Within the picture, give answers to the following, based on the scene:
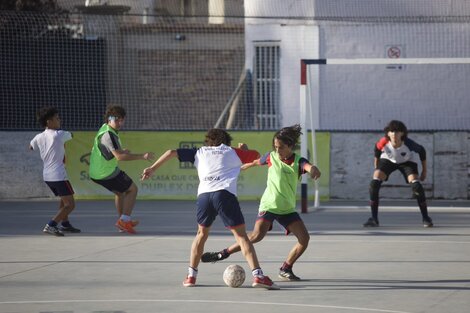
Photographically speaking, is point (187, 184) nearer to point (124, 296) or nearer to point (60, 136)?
point (60, 136)

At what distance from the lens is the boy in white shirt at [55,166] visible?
14.9 meters

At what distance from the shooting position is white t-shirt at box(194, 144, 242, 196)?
10359 mm

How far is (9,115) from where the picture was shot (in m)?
22.1

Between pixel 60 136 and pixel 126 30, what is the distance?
959 cm

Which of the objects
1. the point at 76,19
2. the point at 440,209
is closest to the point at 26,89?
the point at 76,19

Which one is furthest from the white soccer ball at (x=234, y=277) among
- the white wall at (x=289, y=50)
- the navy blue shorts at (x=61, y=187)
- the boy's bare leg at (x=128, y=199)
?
the white wall at (x=289, y=50)

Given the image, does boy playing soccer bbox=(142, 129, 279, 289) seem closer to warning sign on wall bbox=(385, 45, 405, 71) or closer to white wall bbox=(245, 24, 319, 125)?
white wall bbox=(245, 24, 319, 125)

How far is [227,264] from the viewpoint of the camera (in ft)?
39.5

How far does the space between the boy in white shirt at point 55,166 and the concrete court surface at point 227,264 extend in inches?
13.4

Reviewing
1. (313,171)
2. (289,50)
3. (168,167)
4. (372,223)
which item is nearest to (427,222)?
(372,223)

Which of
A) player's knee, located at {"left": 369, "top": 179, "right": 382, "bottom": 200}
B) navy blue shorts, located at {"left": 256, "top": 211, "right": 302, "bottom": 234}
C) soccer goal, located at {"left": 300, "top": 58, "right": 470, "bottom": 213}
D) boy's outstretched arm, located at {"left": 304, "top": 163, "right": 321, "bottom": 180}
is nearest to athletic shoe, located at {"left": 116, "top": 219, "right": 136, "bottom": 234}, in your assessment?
player's knee, located at {"left": 369, "top": 179, "right": 382, "bottom": 200}

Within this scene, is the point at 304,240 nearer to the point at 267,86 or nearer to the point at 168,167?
the point at 168,167

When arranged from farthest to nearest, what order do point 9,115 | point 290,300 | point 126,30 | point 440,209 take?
point 126,30 → point 9,115 → point 440,209 → point 290,300

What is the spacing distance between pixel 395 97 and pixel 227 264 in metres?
11.9
